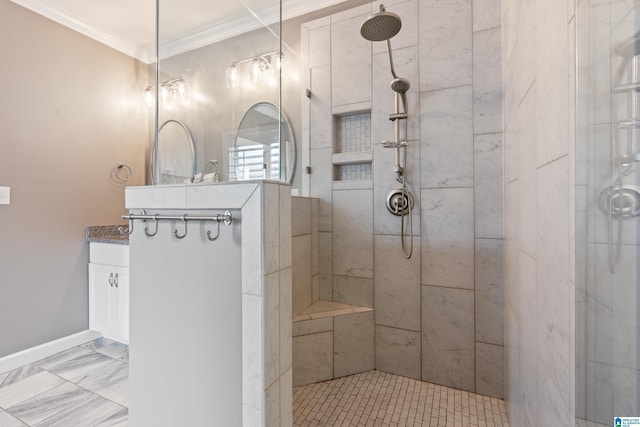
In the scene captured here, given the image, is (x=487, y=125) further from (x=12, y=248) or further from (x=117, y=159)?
(x=12, y=248)

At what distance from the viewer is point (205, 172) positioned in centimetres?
128

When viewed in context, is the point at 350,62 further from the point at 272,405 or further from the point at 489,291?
the point at 272,405

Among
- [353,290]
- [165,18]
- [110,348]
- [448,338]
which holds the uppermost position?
[165,18]

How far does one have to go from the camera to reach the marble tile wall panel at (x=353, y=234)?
2072mm

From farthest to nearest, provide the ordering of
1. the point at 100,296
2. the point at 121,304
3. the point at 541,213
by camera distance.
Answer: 1. the point at 100,296
2. the point at 121,304
3. the point at 541,213

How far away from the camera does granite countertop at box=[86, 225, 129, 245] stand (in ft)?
7.85

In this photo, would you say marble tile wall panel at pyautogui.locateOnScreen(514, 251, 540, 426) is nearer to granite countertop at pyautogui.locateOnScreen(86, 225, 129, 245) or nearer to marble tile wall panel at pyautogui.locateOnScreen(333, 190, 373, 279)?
marble tile wall panel at pyautogui.locateOnScreen(333, 190, 373, 279)

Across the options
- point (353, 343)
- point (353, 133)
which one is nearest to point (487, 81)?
point (353, 133)

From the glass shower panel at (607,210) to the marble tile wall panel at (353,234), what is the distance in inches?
57.6

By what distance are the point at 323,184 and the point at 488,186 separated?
111 cm

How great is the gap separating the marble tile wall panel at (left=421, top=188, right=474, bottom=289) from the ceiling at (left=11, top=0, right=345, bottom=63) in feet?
4.61

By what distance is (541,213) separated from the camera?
2.97ft

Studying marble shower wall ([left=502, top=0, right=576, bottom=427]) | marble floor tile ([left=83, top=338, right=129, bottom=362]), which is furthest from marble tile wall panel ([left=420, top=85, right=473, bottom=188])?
marble floor tile ([left=83, top=338, right=129, bottom=362])

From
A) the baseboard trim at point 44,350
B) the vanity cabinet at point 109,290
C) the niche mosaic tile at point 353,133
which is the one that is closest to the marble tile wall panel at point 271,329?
the niche mosaic tile at point 353,133
